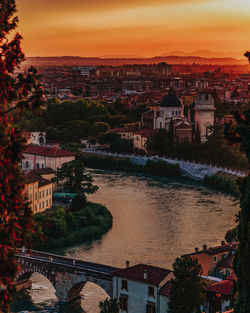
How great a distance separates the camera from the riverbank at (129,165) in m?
24.7

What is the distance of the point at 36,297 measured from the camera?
10.9 m

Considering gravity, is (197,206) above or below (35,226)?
below

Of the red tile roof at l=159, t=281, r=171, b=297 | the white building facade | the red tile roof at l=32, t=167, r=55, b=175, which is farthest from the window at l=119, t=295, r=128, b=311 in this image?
the white building facade

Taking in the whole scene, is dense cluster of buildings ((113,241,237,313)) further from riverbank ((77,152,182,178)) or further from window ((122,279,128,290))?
riverbank ((77,152,182,178))

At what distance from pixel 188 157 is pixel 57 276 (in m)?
15.5

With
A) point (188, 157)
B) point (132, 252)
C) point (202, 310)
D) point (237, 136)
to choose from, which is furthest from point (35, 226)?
point (188, 157)

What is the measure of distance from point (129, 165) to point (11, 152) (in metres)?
23.1

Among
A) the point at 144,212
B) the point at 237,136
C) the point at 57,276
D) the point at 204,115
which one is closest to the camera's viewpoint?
the point at 237,136

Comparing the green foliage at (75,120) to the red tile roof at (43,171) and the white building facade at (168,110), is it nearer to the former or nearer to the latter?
the white building facade at (168,110)

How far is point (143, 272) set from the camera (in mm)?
9797

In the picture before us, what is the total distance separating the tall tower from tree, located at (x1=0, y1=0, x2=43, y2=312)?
82.3ft

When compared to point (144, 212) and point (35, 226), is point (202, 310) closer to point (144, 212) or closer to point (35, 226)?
point (35, 226)

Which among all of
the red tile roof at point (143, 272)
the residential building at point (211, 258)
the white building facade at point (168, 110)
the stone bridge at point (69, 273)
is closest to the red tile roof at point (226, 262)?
the residential building at point (211, 258)

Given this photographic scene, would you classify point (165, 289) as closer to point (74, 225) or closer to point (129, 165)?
point (74, 225)
